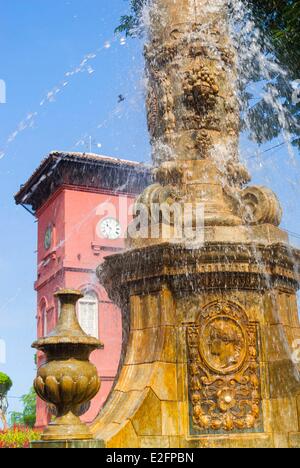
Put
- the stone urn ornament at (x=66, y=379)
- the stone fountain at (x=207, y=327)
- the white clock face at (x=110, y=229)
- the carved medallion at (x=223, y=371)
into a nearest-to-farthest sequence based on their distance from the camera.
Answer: the stone urn ornament at (x=66, y=379)
the stone fountain at (x=207, y=327)
the carved medallion at (x=223, y=371)
the white clock face at (x=110, y=229)

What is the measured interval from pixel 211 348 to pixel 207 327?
214 millimetres

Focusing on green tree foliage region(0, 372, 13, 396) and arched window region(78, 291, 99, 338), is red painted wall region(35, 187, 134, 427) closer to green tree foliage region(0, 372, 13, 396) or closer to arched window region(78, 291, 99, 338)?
arched window region(78, 291, 99, 338)

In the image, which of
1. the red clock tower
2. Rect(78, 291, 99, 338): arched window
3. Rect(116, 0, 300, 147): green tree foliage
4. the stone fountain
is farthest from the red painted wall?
the stone fountain

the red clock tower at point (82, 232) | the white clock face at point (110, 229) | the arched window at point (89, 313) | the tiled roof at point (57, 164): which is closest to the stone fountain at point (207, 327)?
the red clock tower at point (82, 232)

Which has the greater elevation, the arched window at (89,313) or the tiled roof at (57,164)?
the tiled roof at (57,164)

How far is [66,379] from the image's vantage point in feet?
19.4

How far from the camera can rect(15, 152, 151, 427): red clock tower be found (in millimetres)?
27953

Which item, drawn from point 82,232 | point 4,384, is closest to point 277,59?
point 82,232

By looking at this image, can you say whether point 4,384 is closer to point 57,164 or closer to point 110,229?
point 110,229

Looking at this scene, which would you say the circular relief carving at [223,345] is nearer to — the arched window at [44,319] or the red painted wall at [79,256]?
the red painted wall at [79,256]

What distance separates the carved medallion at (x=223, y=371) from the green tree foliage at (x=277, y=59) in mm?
6557

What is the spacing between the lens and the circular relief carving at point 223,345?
272 inches

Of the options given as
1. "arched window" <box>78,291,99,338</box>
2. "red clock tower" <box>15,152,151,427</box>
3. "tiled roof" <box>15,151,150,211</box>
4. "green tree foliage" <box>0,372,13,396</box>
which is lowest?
"green tree foliage" <box>0,372,13,396</box>

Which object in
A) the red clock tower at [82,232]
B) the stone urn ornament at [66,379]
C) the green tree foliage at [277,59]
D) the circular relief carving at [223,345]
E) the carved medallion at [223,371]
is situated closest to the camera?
the stone urn ornament at [66,379]
